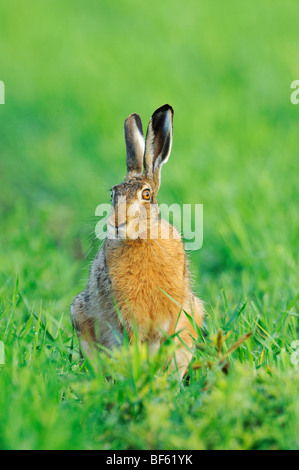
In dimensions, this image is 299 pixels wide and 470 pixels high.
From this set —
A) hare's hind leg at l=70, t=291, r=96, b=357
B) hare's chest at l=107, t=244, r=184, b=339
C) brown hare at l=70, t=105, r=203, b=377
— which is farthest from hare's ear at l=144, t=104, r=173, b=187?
hare's hind leg at l=70, t=291, r=96, b=357

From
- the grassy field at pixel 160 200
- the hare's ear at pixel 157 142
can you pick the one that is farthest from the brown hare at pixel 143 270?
the grassy field at pixel 160 200

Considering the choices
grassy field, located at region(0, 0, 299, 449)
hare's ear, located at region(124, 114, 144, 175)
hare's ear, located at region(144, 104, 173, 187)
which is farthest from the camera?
hare's ear, located at region(124, 114, 144, 175)

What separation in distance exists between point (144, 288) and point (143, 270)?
0.33 feet

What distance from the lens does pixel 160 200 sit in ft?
24.2

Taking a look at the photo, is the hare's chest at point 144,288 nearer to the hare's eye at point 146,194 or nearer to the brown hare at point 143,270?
the brown hare at point 143,270

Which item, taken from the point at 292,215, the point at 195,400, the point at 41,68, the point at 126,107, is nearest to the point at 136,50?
the point at 41,68

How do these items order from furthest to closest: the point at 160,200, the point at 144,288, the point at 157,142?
the point at 160,200 → the point at 157,142 → the point at 144,288

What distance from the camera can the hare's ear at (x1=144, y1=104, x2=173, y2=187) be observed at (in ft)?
13.3

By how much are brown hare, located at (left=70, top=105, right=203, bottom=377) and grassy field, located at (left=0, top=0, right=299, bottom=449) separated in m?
0.22

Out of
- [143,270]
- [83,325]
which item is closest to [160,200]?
[83,325]

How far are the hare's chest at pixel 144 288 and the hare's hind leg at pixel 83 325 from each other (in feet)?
1.14

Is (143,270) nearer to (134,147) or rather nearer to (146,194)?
(146,194)

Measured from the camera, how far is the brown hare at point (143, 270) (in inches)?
152

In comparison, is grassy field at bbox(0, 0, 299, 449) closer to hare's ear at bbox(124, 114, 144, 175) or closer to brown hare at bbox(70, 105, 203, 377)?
brown hare at bbox(70, 105, 203, 377)
